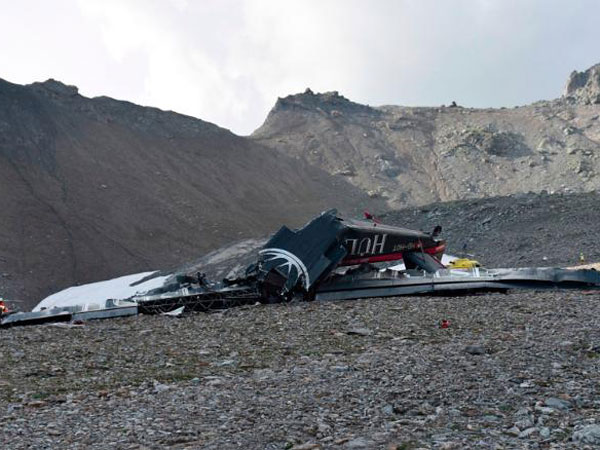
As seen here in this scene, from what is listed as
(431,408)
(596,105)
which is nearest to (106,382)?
(431,408)

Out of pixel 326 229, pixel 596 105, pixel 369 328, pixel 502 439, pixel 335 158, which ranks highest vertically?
pixel 596 105

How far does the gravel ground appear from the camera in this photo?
21.2 ft

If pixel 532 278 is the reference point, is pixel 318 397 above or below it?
below

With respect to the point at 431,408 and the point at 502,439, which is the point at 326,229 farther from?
the point at 502,439

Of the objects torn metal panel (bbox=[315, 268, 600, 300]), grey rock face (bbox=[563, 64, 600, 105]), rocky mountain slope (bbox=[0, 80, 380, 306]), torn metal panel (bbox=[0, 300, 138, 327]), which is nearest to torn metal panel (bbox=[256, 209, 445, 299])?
torn metal panel (bbox=[315, 268, 600, 300])

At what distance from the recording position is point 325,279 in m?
17.6

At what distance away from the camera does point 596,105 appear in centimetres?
8256

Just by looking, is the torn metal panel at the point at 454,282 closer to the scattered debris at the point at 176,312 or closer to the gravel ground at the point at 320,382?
the scattered debris at the point at 176,312

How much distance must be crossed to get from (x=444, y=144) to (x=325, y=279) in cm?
5968

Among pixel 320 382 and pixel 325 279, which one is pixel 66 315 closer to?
pixel 325 279

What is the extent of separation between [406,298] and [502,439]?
10541mm

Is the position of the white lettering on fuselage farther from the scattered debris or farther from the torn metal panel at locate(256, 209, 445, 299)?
the scattered debris

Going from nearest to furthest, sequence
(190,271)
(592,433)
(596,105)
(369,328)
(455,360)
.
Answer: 1. (592,433)
2. (455,360)
3. (369,328)
4. (190,271)
5. (596,105)

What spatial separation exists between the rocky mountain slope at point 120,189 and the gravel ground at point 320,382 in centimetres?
3118
